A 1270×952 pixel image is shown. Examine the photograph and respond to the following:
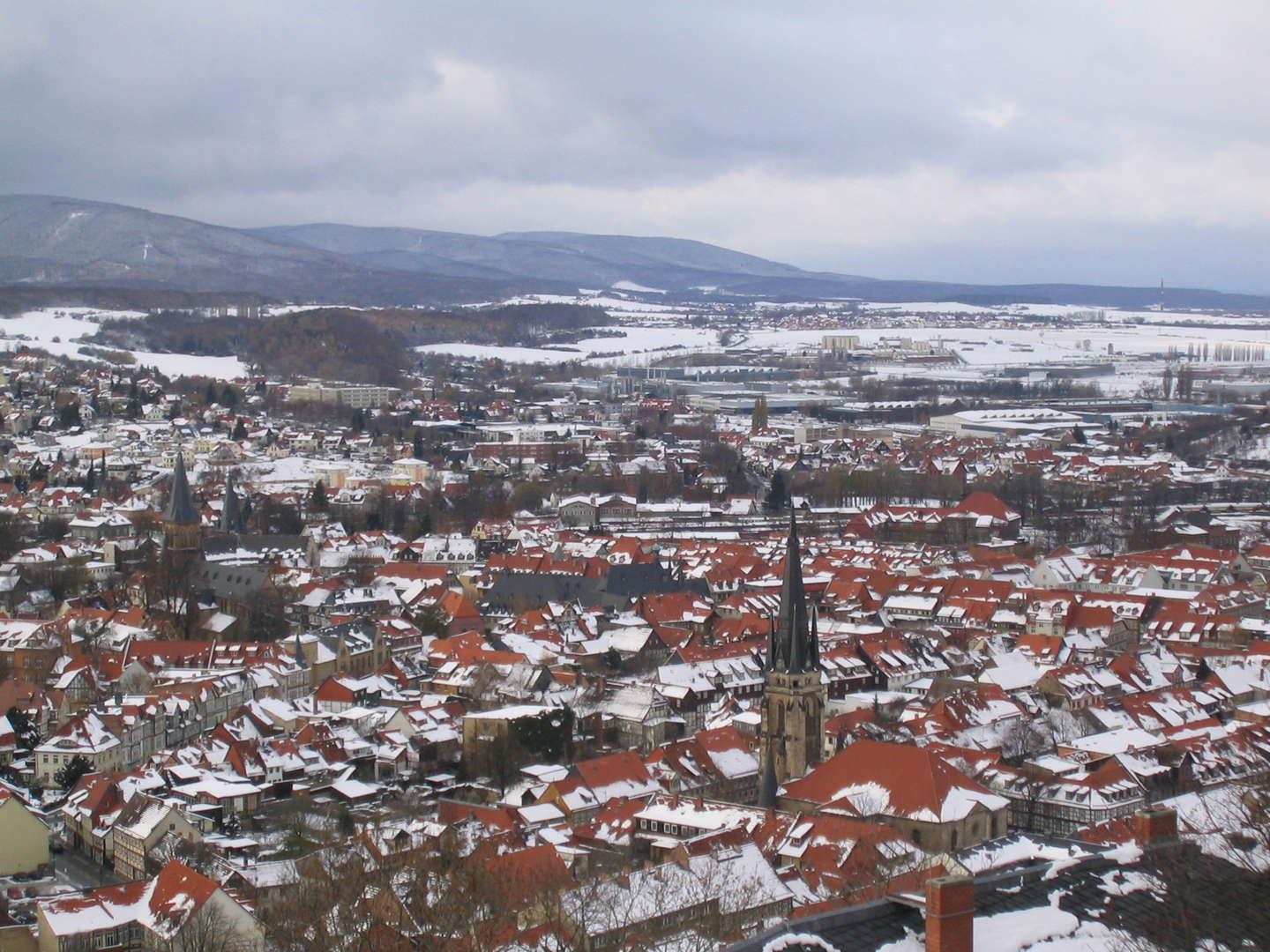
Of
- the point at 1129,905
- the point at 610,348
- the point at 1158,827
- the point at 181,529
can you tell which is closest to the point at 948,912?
the point at 1129,905

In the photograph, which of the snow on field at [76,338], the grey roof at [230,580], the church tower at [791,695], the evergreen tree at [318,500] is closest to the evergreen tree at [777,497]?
the evergreen tree at [318,500]

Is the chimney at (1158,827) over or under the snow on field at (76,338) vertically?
over

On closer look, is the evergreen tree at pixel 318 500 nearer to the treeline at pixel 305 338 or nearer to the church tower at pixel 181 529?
the church tower at pixel 181 529

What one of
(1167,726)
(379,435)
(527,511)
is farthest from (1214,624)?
(379,435)

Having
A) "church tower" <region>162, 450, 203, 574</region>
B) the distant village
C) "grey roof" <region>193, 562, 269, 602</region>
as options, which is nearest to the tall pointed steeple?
the distant village

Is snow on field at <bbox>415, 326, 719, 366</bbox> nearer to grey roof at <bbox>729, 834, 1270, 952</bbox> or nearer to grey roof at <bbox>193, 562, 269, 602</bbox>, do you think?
grey roof at <bbox>193, 562, 269, 602</bbox>

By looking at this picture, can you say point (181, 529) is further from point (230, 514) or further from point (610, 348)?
point (610, 348)

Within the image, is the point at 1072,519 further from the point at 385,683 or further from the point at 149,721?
the point at 149,721

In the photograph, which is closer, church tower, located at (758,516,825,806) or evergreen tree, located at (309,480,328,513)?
church tower, located at (758,516,825,806)
